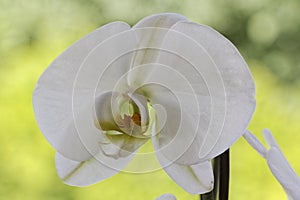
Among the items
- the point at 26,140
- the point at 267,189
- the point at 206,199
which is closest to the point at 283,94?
the point at 267,189

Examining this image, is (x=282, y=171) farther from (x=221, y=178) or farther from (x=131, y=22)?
(x=131, y=22)

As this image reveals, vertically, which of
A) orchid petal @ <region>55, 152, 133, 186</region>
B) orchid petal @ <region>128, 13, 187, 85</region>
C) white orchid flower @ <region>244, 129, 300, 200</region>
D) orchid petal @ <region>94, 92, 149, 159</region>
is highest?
orchid petal @ <region>128, 13, 187, 85</region>

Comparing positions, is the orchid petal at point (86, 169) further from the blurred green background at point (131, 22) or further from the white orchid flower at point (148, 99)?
the blurred green background at point (131, 22)

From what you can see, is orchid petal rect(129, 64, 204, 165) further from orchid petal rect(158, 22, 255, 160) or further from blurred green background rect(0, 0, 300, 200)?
blurred green background rect(0, 0, 300, 200)

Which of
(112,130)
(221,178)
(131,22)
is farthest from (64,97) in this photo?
(131,22)

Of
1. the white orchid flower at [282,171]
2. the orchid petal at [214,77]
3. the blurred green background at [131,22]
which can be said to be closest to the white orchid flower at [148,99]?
the orchid petal at [214,77]

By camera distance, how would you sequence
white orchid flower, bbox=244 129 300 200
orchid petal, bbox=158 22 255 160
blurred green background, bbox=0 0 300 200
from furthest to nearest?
blurred green background, bbox=0 0 300 200, white orchid flower, bbox=244 129 300 200, orchid petal, bbox=158 22 255 160

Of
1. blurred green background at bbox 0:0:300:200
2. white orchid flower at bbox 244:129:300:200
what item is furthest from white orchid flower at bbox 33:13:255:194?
blurred green background at bbox 0:0:300:200

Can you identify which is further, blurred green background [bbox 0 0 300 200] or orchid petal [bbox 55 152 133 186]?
blurred green background [bbox 0 0 300 200]
